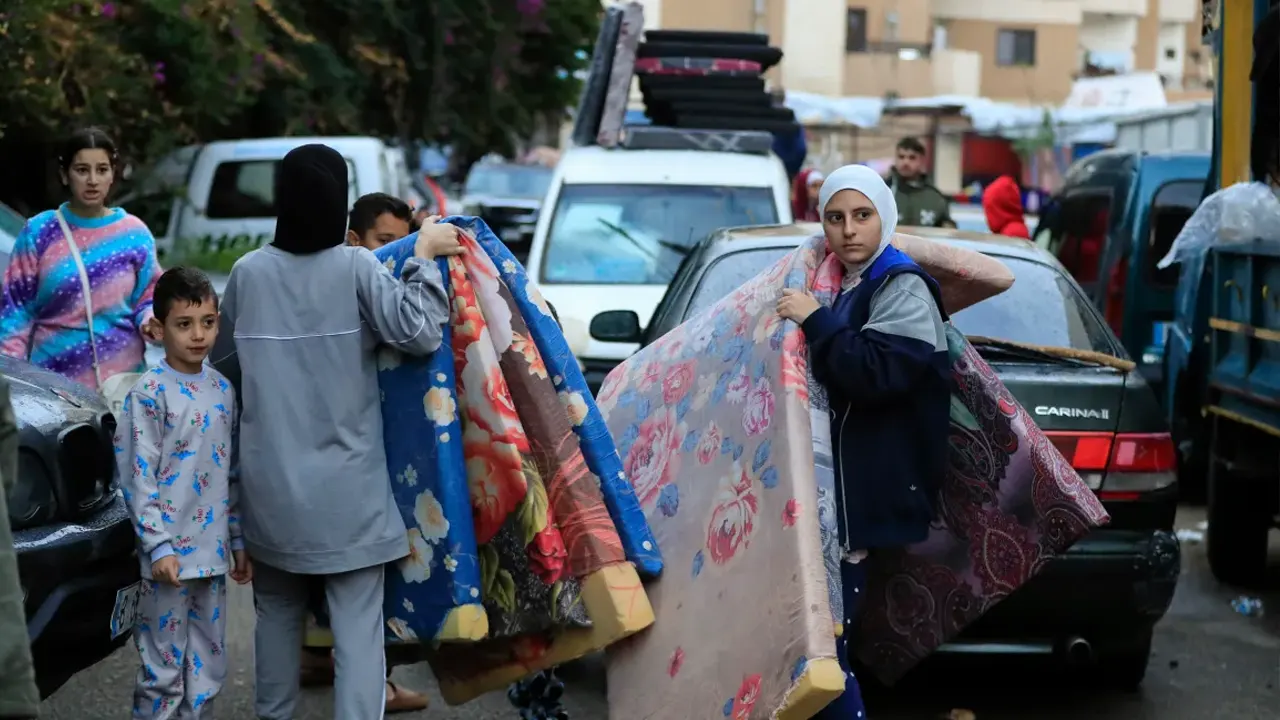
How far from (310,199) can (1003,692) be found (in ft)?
10.8

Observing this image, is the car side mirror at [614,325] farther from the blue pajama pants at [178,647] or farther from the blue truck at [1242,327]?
the blue pajama pants at [178,647]

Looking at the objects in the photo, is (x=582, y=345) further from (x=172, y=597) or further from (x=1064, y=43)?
(x=1064, y=43)

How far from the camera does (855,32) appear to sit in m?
49.5

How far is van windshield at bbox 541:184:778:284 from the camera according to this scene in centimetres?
988

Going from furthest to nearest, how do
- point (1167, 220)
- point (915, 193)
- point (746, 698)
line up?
point (915, 193) < point (1167, 220) < point (746, 698)

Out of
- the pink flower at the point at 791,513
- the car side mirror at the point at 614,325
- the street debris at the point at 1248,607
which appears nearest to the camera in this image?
the pink flower at the point at 791,513

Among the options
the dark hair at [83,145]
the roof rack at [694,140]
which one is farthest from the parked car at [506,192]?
the dark hair at [83,145]

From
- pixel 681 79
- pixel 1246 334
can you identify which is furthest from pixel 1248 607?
pixel 681 79

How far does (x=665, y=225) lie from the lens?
10.2 metres

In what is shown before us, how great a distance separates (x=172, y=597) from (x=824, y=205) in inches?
74.9

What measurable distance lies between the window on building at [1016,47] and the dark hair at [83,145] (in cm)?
4781

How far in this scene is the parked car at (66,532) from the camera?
175 inches

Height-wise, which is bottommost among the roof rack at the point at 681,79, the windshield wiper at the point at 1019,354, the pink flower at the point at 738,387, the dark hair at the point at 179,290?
the windshield wiper at the point at 1019,354

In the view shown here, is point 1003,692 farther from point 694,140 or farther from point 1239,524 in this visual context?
point 694,140
